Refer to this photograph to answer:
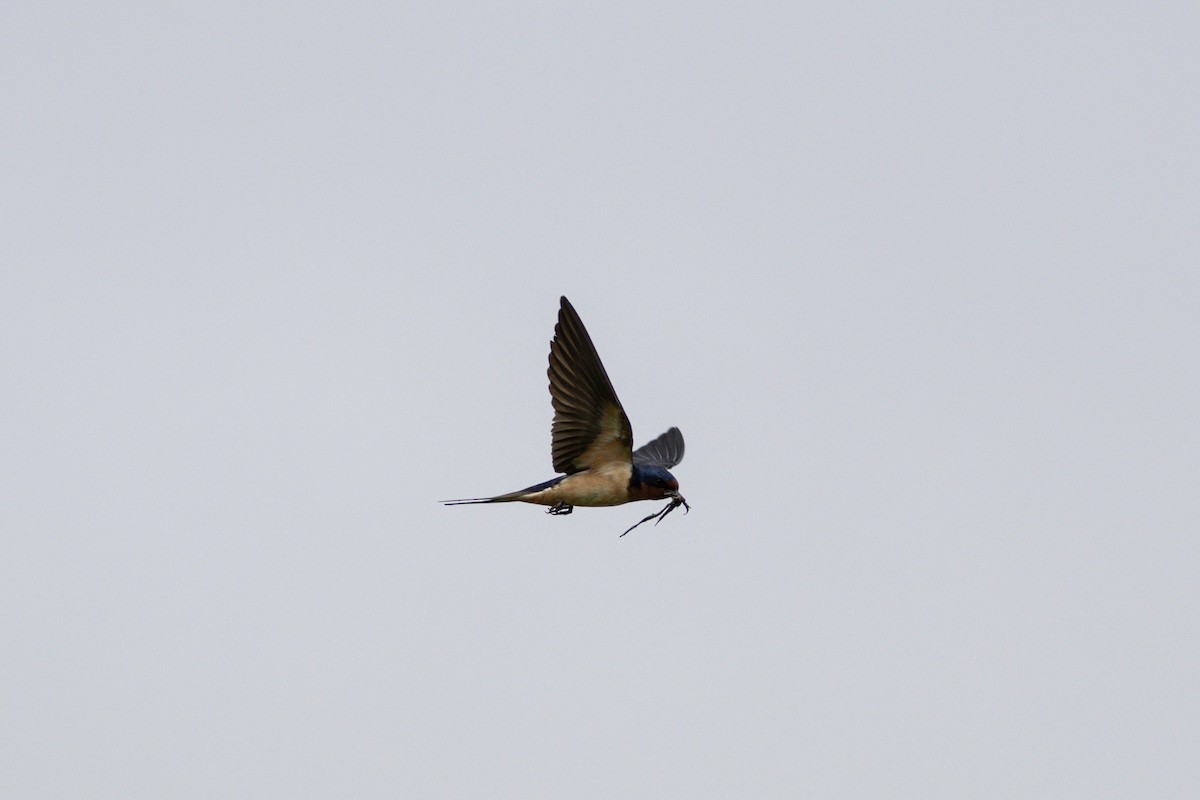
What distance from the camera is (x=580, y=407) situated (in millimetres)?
15758

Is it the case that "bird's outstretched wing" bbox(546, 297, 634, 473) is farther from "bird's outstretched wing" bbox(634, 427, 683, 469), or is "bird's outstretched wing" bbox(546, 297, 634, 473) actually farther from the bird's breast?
"bird's outstretched wing" bbox(634, 427, 683, 469)

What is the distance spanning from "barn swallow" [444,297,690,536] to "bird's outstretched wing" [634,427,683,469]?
4.14 m

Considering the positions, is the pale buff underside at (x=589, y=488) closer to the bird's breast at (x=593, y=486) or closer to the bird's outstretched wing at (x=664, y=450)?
the bird's breast at (x=593, y=486)

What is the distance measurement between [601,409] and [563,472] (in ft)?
2.64

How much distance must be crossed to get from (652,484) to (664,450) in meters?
4.89

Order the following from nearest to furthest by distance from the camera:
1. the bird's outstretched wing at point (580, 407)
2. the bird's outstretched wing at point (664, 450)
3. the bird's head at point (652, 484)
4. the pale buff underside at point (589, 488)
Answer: the bird's outstretched wing at point (580, 407) < the pale buff underside at point (589, 488) < the bird's head at point (652, 484) < the bird's outstretched wing at point (664, 450)

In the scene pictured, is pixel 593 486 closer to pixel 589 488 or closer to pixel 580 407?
pixel 589 488

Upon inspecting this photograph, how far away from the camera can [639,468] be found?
16.0m

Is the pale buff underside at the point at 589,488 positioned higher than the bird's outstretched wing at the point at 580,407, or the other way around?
the bird's outstretched wing at the point at 580,407

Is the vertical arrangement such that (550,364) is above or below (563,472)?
above

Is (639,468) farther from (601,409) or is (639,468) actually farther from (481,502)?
(481,502)

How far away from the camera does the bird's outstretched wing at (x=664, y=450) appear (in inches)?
802

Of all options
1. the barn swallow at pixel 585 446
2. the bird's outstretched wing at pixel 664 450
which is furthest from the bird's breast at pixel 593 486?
the bird's outstretched wing at pixel 664 450

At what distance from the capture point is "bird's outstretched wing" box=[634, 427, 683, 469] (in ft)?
66.9
